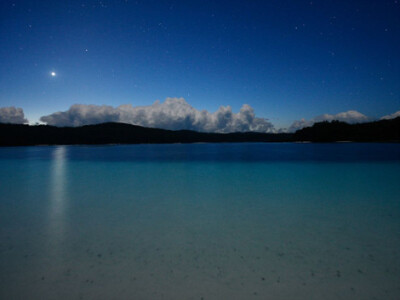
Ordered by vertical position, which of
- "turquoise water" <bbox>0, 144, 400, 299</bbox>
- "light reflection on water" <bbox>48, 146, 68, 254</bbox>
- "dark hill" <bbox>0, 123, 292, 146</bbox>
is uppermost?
"dark hill" <bbox>0, 123, 292, 146</bbox>

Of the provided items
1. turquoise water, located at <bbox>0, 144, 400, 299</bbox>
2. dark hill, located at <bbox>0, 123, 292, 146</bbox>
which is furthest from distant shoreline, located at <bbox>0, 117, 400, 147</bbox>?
turquoise water, located at <bbox>0, 144, 400, 299</bbox>

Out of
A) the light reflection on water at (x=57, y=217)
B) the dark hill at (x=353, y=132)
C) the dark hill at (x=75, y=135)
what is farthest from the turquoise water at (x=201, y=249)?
the dark hill at (x=75, y=135)

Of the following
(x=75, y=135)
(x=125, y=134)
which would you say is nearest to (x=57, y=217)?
(x=75, y=135)

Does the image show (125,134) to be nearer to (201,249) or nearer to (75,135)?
(75,135)

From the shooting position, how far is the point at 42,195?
12.8m

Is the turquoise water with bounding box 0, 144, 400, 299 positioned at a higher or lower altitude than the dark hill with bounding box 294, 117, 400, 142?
lower

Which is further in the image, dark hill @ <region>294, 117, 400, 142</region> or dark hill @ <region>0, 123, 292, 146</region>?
dark hill @ <region>0, 123, 292, 146</region>

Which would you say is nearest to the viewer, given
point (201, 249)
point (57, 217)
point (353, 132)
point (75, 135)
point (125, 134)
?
point (201, 249)

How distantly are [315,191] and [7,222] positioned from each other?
15.6 meters

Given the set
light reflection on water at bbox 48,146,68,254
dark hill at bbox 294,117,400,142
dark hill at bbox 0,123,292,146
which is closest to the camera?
light reflection on water at bbox 48,146,68,254

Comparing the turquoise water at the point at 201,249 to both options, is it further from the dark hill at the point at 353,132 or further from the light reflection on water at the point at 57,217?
the dark hill at the point at 353,132

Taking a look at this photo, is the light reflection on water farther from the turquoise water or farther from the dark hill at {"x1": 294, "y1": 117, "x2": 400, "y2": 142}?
the dark hill at {"x1": 294, "y1": 117, "x2": 400, "y2": 142}

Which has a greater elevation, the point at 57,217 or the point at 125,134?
the point at 125,134

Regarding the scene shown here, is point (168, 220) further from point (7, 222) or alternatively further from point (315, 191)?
point (315, 191)
